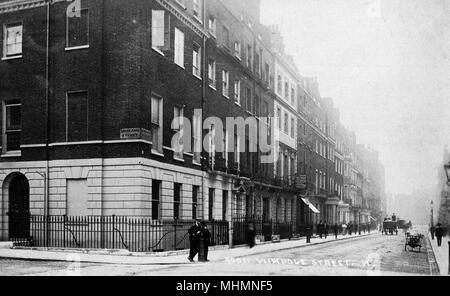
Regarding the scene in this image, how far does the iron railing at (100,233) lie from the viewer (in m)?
22.7

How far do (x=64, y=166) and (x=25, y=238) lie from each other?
3.58 metres

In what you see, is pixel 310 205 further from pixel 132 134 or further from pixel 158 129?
pixel 132 134

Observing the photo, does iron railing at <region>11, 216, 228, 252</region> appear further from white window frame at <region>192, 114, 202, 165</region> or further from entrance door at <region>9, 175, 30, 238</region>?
white window frame at <region>192, 114, 202, 165</region>

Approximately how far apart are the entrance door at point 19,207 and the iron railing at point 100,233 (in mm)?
606

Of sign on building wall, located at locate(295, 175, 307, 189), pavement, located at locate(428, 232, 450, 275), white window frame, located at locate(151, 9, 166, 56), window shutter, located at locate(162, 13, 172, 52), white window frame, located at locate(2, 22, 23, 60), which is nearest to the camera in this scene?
pavement, located at locate(428, 232, 450, 275)

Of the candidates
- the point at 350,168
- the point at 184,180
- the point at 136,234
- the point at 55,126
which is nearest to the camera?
the point at 136,234

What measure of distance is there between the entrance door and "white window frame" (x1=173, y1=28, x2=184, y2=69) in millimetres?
8698

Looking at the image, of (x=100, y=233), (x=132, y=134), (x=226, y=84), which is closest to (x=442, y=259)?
(x=132, y=134)

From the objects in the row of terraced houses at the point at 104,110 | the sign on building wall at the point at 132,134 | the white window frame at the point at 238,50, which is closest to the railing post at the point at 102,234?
the row of terraced houses at the point at 104,110

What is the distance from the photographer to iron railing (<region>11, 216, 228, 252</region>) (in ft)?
74.6

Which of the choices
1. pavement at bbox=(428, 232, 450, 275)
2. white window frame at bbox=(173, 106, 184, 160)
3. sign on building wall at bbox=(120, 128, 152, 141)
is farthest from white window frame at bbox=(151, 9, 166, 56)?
pavement at bbox=(428, 232, 450, 275)

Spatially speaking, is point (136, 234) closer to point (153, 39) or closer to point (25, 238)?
point (25, 238)
